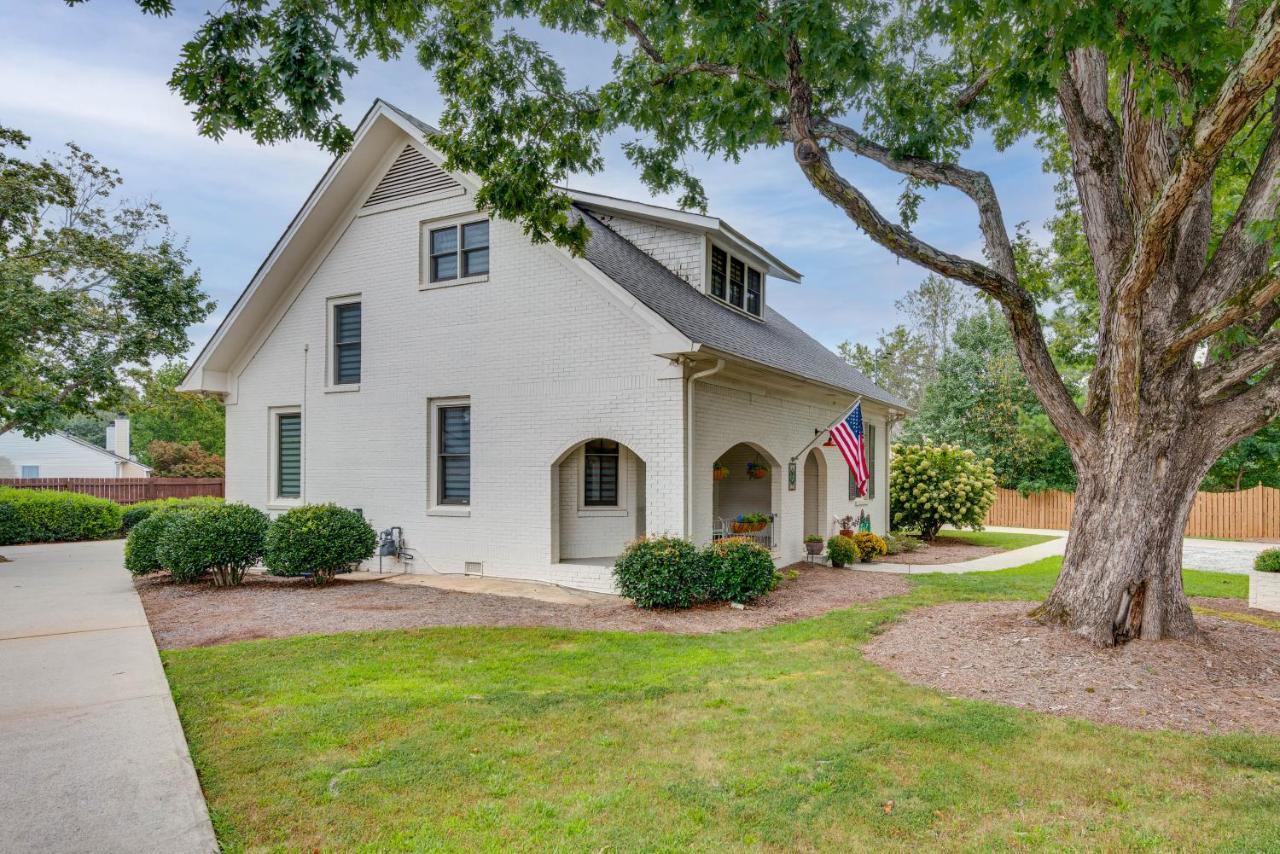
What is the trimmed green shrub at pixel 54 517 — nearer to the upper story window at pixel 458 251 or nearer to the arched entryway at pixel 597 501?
the upper story window at pixel 458 251

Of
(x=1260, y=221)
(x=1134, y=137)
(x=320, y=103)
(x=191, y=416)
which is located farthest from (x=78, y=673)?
(x=191, y=416)

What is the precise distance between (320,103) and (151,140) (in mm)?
7473

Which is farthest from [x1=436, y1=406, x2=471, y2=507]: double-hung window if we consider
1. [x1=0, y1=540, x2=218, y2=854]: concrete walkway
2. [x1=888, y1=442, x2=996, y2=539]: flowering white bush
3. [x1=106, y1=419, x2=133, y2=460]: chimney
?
[x1=106, y1=419, x2=133, y2=460]: chimney

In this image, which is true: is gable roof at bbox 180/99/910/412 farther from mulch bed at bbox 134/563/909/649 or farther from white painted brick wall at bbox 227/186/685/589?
mulch bed at bbox 134/563/909/649

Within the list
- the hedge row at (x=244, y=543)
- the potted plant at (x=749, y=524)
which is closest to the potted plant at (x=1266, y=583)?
the potted plant at (x=749, y=524)

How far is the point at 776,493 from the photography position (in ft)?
43.7

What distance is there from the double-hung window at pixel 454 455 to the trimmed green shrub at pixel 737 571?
451 centimetres

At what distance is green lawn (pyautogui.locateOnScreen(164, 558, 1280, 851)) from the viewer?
3.70 meters

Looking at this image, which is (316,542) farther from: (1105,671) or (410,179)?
(1105,671)

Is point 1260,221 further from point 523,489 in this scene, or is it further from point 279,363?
point 279,363

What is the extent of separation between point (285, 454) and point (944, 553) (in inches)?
564

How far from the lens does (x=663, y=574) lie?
9.45m

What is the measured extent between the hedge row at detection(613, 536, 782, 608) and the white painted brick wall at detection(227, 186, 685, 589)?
0.64 meters

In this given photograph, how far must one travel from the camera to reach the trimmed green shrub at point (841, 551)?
46.2 feet
